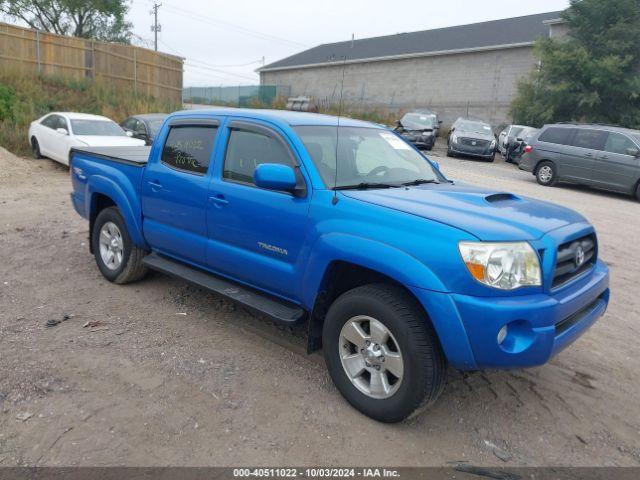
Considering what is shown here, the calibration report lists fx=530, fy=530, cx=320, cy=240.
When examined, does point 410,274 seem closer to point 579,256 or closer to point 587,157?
point 579,256

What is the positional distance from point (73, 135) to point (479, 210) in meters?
12.4

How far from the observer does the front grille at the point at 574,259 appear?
3141 millimetres

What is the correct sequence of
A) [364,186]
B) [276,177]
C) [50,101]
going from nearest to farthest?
[276,177]
[364,186]
[50,101]

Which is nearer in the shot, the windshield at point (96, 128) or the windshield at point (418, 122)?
the windshield at point (96, 128)

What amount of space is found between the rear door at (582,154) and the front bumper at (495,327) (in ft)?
41.8

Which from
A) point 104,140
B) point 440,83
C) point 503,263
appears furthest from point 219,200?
point 440,83

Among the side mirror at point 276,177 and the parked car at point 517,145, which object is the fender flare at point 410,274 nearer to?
the side mirror at point 276,177

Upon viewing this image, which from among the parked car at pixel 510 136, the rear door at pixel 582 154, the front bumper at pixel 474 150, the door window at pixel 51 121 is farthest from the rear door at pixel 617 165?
the door window at pixel 51 121

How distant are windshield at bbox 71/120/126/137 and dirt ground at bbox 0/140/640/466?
898 cm

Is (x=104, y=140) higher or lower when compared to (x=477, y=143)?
lower

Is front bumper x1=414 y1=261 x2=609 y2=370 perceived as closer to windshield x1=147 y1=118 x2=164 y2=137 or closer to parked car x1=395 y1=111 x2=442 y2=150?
windshield x1=147 y1=118 x2=164 y2=137

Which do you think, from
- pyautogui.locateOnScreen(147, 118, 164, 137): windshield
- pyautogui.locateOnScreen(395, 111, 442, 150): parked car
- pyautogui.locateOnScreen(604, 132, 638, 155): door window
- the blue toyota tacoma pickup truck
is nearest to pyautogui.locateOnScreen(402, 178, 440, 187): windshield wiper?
the blue toyota tacoma pickup truck

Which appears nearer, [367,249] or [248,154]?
[367,249]

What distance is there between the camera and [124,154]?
5.71 m
